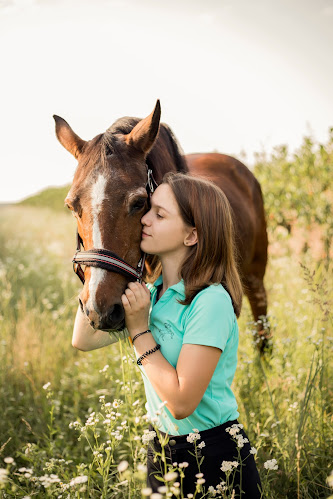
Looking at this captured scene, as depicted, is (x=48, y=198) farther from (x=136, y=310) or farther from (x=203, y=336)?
(x=203, y=336)

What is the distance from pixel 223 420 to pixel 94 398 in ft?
6.42

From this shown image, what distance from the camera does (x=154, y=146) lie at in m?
2.53

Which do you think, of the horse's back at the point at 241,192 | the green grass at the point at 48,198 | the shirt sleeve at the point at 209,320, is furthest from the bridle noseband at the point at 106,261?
the green grass at the point at 48,198

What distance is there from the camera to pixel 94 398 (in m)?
3.48

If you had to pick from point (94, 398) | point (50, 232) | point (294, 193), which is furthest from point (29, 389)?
point (50, 232)

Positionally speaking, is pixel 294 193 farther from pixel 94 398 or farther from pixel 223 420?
pixel 223 420

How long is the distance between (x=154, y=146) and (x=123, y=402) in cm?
165

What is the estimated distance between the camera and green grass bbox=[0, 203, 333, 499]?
2.01 meters

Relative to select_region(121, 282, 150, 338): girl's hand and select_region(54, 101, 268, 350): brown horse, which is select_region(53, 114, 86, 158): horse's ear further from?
select_region(121, 282, 150, 338): girl's hand

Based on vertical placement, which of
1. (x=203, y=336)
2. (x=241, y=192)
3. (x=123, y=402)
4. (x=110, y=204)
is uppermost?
(x=241, y=192)

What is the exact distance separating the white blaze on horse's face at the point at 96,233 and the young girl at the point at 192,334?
0.14 m

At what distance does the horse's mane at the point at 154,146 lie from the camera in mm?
2170

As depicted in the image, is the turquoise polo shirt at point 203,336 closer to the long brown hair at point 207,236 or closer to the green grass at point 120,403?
the long brown hair at point 207,236

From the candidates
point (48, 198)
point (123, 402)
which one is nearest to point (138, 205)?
point (123, 402)
